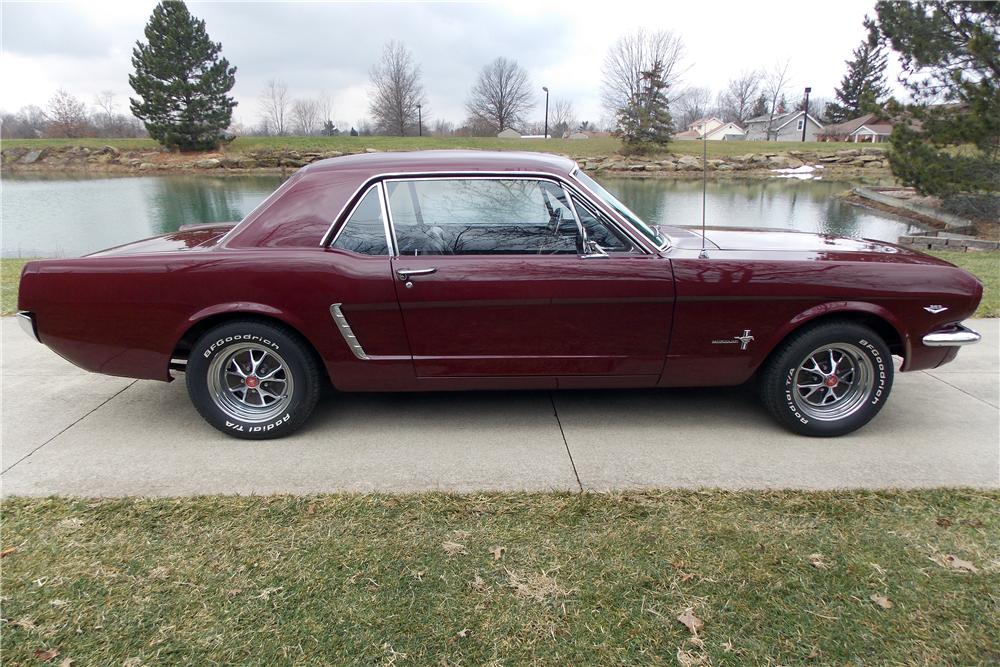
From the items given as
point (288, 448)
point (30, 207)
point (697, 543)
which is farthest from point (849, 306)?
point (30, 207)

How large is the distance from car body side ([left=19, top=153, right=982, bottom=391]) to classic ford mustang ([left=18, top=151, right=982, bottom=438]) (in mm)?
11

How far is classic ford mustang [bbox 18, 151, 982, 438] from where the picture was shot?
3.37 metres

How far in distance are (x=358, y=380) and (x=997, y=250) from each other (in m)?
15.1

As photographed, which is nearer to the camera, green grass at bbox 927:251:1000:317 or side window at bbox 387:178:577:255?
side window at bbox 387:178:577:255

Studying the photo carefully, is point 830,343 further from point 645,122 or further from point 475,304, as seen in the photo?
point 645,122

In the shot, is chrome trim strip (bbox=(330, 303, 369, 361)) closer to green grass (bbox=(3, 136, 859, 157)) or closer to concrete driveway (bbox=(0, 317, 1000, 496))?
concrete driveway (bbox=(0, 317, 1000, 496))

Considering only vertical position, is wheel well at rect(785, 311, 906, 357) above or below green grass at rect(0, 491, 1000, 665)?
above

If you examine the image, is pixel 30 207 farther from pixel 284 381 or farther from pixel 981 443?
pixel 981 443

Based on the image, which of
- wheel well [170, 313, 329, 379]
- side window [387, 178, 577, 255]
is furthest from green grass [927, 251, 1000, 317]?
wheel well [170, 313, 329, 379]

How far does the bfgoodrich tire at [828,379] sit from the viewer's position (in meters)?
3.47

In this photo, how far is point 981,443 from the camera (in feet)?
11.6

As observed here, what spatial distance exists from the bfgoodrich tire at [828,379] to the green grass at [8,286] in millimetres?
5931

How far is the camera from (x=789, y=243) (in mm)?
3861

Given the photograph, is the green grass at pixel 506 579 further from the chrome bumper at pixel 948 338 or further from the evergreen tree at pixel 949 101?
the evergreen tree at pixel 949 101
